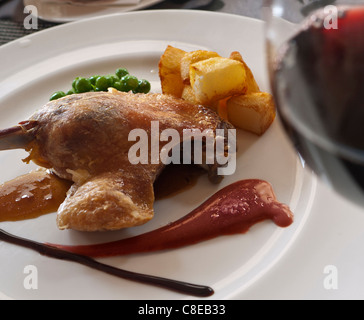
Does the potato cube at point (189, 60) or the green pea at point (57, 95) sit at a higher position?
the potato cube at point (189, 60)

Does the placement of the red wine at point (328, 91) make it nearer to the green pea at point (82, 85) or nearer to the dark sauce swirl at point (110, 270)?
the dark sauce swirl at point (110, 270)

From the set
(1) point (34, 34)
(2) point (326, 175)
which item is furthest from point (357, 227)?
(1) point (34, 34)

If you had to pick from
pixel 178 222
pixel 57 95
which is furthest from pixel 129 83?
pixel 178 222

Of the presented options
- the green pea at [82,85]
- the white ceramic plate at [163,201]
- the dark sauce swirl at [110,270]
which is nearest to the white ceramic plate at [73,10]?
the white ceramic plate at [163,201]

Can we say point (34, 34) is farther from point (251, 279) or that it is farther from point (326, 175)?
point (326, 175)

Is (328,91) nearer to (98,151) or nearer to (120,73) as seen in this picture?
(98,151)
